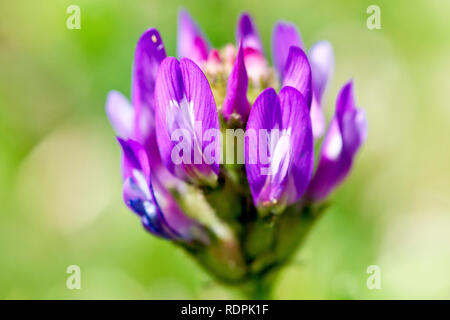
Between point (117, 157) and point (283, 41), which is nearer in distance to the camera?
point (283, 41)

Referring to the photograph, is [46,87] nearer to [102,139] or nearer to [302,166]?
[102,139]

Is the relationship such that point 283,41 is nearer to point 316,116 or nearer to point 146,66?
point 316,116

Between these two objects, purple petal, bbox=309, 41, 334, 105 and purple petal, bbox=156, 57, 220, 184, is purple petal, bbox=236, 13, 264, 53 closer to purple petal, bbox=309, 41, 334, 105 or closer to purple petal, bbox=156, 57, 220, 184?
purple petal, bbox=309, 41, 334, 105

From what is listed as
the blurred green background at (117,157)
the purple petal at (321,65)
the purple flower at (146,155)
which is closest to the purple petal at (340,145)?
the purple petal at (321,65)

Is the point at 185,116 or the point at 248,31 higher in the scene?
the point at 248,31

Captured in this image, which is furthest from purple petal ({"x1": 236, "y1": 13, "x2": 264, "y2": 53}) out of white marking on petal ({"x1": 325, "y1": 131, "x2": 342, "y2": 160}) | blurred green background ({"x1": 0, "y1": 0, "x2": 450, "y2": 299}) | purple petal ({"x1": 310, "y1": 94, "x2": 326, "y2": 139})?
blurred green background ({"x1": 0, "y1": 0, "x2": 450, "y2": 299})

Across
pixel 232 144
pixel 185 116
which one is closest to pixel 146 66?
pixel 185 116
